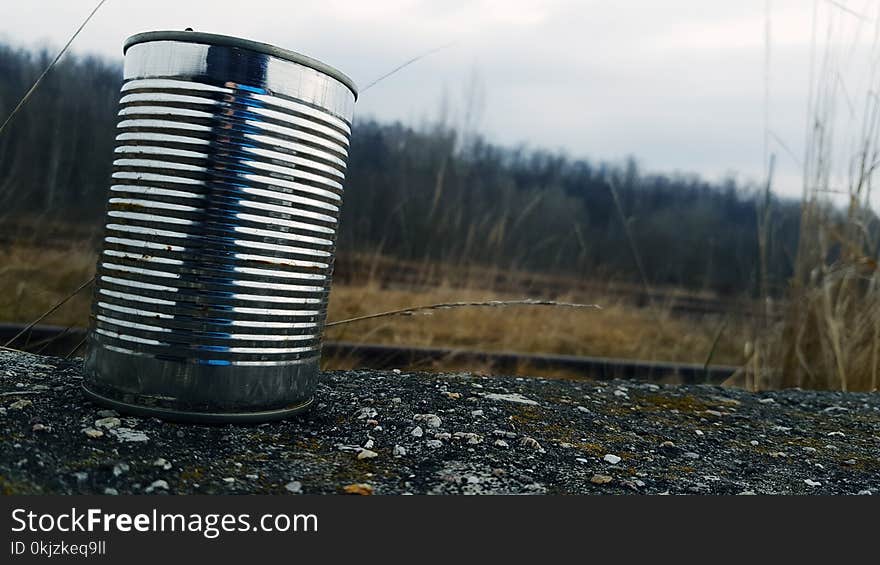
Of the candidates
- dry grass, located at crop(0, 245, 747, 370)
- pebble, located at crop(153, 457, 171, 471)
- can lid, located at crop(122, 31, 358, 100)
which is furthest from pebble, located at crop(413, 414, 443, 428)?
dry grass, located at crop(0, 245, 747, 370)

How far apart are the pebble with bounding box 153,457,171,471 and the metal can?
15cm

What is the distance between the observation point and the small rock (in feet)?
4.43

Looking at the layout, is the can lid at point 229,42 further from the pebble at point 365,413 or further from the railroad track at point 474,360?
the railroad track at point 474,360

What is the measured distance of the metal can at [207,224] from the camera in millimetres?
1490

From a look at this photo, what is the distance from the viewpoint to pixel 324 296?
1.76m

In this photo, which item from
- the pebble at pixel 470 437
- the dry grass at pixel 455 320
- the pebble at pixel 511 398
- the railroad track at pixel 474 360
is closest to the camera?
the pebble at pixel 470 437

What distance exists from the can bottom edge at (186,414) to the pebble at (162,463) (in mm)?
149

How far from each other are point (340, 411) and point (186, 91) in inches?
32.1

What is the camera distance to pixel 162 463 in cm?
139

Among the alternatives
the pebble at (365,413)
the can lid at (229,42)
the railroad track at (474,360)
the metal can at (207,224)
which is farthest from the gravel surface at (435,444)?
the railroad track at (474,360)

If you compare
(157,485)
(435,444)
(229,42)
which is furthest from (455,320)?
(157,485)

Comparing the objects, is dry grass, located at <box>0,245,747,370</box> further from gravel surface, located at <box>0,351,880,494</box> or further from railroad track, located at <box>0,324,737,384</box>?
gravel surface, located at <box>0,351,880,494</box>

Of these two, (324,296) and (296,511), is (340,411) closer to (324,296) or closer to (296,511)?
(324,296)

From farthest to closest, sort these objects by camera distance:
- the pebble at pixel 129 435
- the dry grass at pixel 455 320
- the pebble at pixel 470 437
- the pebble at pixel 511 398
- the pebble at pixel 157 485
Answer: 1. the dry grass at pixel 455 320
2. the pebble at pixel 511 398
3. the pebble at pixel 470 437
4. the pebble at pixel 129 435
5. the pebble at pixel 157 485
